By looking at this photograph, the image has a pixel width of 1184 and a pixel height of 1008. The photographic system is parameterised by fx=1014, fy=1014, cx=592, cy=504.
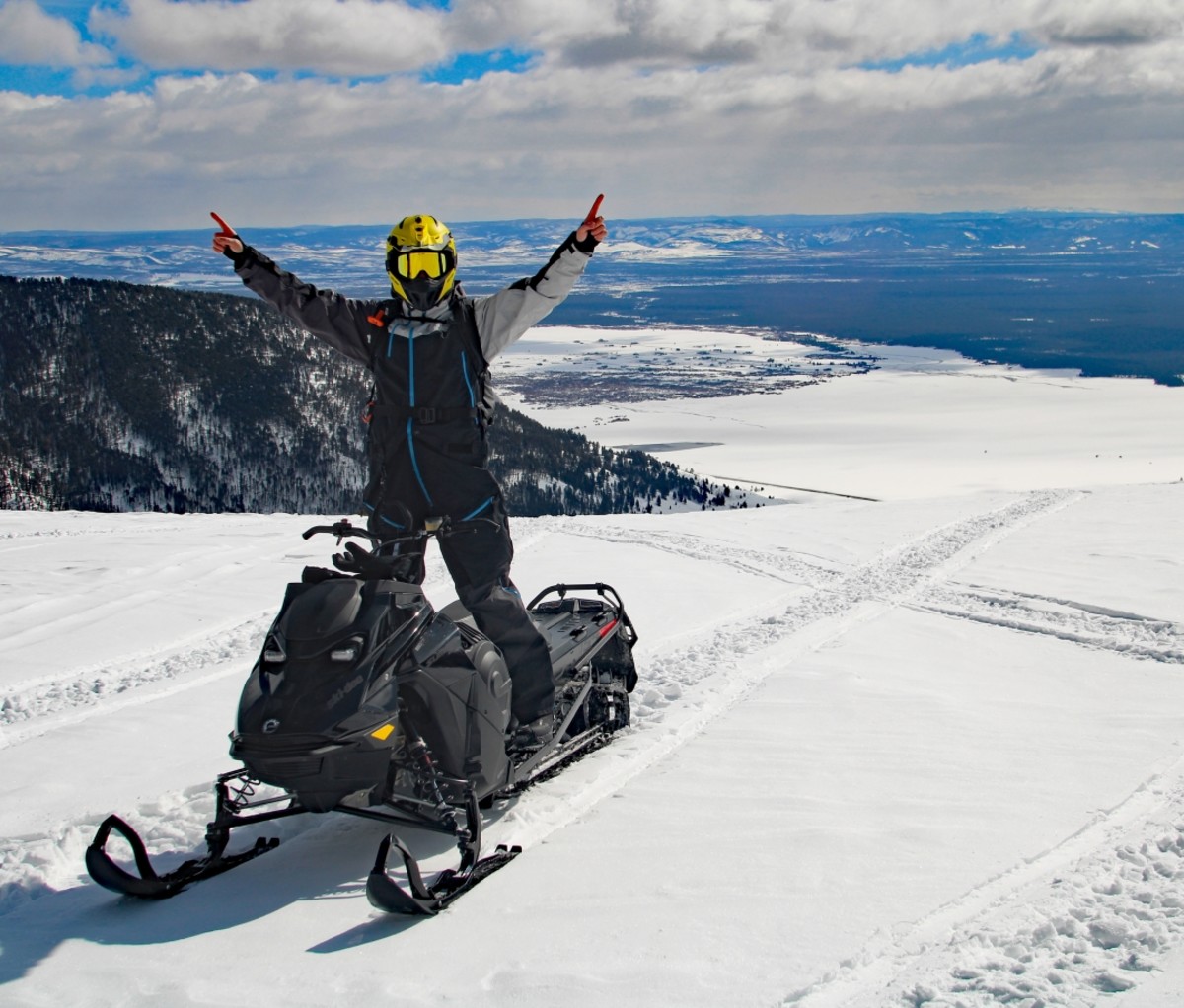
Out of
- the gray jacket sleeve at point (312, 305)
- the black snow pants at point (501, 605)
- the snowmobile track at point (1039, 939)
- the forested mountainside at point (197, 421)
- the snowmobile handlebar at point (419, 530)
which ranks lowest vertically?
the forested mountainside at point (197, 421)

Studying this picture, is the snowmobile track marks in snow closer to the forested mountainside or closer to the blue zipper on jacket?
the blue zipper on jacket

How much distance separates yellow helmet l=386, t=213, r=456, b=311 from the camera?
4.09 metres

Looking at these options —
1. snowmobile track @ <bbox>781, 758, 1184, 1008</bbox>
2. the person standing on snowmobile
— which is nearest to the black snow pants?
the person standing on snowmobile

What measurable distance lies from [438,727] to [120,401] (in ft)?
351

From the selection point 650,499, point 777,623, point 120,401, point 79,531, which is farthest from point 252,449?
point 777,623

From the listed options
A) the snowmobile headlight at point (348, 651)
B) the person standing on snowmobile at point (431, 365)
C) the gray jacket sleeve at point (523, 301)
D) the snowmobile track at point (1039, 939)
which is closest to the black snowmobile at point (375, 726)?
the snowmobile headlight at point (348, 651)

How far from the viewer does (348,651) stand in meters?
3.38

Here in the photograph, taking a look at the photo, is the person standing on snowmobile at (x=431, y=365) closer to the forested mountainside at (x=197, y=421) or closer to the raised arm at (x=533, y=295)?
the raised arm at (x=533, y=295)

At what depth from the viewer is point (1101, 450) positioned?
106 m

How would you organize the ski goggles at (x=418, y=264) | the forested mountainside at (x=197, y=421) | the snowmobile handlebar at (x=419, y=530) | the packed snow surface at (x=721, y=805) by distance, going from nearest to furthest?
the packed snow surface at (x=721, y=805)
the snowmobile handlebar at (x=419, y=530)
the ski goggles at (x=418, y=264)
the forested mountainside at (x=197, y=421)

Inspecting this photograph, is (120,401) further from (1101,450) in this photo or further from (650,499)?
(1101,450)

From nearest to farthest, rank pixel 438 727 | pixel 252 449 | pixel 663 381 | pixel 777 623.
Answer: pixel 438 727
pixel 777 623
pixel 252 449
pixel 663 381

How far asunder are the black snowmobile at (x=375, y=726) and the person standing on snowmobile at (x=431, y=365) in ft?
0.47

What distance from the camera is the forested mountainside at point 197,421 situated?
86.5 metres
